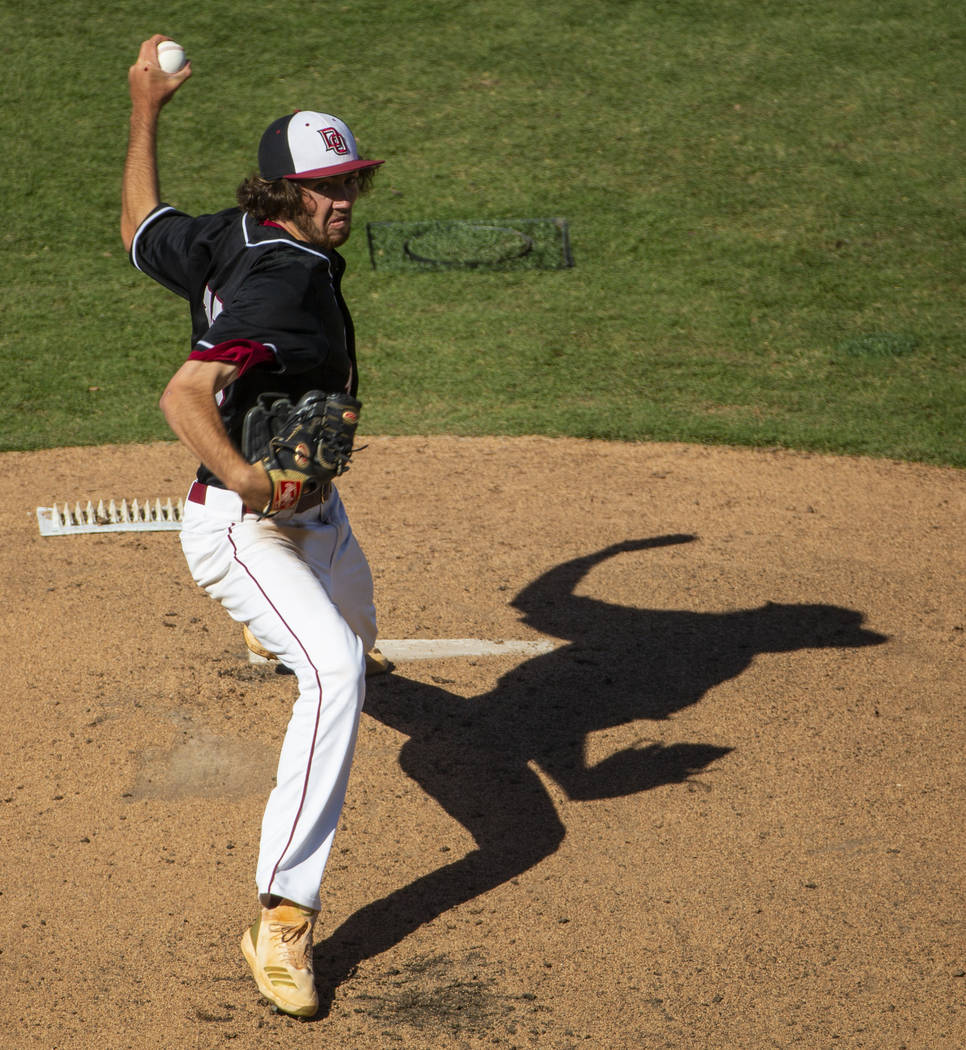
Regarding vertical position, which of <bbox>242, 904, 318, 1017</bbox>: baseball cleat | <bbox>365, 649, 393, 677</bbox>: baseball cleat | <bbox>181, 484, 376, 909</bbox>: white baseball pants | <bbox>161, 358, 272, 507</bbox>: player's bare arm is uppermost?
<bbox>161, 358, 272, 507</bbox>: player's bare arm

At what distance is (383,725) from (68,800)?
3.55 feet

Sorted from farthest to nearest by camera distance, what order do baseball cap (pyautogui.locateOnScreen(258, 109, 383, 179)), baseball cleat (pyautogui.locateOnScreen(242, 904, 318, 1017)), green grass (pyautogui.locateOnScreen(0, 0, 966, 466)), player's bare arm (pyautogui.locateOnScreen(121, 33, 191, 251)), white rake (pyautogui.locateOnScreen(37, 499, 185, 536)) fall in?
green grass (pyautogui.locateOnScreen(0, 0, 966, 466)) → white rake (pyautogui.locateOnScreen(37, 499, 185, 536)) → player's bare arm (pyautogui.locateOnScreen(121, 33, 191, 251)) → baseball cap (pyautogui.locateOnScreen(258, 109, 383, 179)) → baseball cleat (pyautogui.locateOnScreen(242, 904, 318, 1017))

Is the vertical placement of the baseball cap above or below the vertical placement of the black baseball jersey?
above

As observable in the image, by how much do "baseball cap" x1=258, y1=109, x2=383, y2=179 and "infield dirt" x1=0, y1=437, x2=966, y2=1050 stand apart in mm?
1931

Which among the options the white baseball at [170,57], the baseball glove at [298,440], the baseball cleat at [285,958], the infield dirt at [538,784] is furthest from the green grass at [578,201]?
the baseball cleat at [285,958]

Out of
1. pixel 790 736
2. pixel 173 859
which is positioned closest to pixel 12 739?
pixel 173 859

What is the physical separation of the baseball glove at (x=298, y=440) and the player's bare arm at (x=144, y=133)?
95 centimetres

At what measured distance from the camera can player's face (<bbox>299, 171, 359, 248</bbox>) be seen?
3412 millimetres

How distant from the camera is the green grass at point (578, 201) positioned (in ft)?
25.0

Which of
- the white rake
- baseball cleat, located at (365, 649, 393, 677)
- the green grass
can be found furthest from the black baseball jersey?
A: the green grass

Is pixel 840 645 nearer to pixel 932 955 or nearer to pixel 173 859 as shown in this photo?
pixel 932 955

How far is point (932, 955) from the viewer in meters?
3.28

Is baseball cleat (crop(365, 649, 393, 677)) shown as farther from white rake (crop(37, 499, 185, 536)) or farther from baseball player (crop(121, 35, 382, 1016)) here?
white rake (crop(37, 499, 185, 536))

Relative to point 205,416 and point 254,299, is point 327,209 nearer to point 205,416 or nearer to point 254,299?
point 254,299
